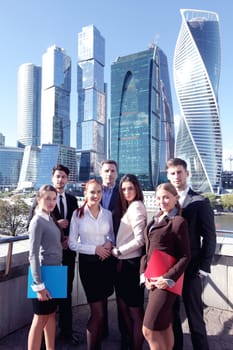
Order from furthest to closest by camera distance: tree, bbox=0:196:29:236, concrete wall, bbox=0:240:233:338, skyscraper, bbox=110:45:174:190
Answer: skyscraper, bbox=110:45:174:190 → tree, bbox=0:196:29:236 → concrete wall, bbox=0:240:233:338

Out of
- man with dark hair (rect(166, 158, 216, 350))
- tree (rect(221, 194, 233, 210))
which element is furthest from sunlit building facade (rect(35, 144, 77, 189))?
man with dark hair (rect(166, 158, 216, 350))

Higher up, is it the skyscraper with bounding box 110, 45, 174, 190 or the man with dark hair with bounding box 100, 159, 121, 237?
the skyscraper with bounding box 110, 45, 174, 190

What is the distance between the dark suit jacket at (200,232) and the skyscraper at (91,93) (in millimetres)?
107731

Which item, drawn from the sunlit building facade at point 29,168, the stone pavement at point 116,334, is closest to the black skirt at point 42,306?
the stone pavement at point 116,334

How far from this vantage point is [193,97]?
62406 millimetres

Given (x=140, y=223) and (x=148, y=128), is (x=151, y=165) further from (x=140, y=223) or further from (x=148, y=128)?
(x=140, y=223)

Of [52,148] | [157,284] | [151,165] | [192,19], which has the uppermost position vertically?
[192,19]

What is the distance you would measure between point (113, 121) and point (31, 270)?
81.1 metres

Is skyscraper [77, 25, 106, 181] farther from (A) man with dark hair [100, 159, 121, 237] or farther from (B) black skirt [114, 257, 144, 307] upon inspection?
(B) black skirt [114, 257, 144, 307]

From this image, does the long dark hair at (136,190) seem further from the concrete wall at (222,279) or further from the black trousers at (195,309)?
the concrete wall at (222,279)

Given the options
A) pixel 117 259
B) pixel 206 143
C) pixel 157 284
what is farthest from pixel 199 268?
pixel 206 143

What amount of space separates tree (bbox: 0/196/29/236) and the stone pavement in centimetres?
2680

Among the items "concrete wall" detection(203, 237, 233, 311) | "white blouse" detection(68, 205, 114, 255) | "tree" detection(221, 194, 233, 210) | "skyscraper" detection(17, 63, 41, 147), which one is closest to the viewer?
"white blouse" detection(68, 205, 114, 255)

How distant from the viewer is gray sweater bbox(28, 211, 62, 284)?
1.95 meters
